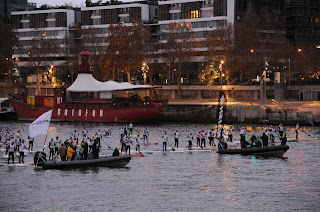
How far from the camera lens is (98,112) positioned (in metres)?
111

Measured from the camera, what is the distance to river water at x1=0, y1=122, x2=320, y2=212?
44312mm

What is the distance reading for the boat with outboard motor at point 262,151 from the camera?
2461 inches

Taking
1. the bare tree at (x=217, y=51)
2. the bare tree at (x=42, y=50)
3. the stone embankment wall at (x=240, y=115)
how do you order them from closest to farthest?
the stone embankment wall at (x=240, y=115), the bare tree at (x=217, y=51), the bare tree at (x=42, y=50)

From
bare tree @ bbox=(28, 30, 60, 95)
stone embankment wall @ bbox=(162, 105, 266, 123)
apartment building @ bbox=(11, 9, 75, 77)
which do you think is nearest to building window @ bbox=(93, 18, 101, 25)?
apartment building @ bbox=(11, 9, 75, 77)

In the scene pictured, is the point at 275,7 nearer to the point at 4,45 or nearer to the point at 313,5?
the point at 313,5

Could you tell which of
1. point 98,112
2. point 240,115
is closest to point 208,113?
point 240,115

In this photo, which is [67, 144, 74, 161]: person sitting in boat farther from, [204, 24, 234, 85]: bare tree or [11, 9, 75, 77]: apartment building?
[11, 9, 75, 77]: apartment building

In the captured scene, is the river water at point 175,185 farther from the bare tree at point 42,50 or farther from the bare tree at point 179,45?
the bare tree at point 42,50

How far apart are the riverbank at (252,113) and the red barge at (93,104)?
5003 millimetres

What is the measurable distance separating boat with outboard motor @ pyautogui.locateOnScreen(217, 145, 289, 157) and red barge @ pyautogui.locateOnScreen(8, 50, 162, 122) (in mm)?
45831

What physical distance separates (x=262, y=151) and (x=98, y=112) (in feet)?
173

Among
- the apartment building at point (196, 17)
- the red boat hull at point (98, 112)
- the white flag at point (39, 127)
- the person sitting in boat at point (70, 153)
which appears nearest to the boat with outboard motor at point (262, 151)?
the person sitting in boat at point (70, 153)

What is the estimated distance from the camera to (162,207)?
43.7m

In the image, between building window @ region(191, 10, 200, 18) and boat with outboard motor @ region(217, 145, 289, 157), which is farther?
building window @ region(191, 10, 200, 18)
